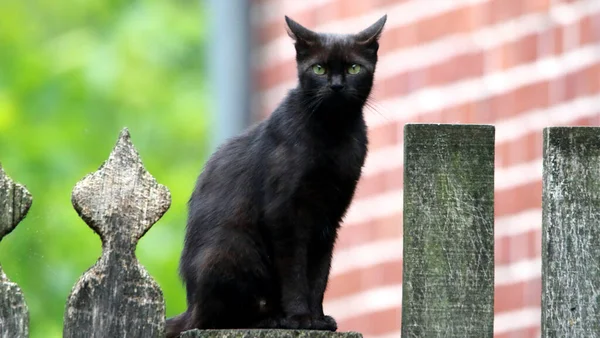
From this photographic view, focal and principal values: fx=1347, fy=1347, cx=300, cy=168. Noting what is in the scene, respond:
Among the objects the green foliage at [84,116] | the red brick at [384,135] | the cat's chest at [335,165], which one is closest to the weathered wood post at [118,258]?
the cat's chest at [335,165]

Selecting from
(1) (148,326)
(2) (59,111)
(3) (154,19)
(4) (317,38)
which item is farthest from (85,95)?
(1) (148,326)

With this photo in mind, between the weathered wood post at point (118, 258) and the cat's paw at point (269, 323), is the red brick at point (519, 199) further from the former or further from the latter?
the weathered wood post at point (118, 258)

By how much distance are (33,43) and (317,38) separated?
6994mm

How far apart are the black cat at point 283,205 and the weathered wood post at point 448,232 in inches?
32.7

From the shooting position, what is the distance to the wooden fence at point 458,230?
2932 mm

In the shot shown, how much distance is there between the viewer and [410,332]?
2992mm

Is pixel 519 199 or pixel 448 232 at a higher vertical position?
pixel 519 199

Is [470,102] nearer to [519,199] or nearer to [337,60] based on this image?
[519,199]

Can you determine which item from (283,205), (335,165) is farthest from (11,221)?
(335,165)

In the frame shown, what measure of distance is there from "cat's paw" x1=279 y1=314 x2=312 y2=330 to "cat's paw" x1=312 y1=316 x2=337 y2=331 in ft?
0.06

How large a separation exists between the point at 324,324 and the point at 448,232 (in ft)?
3.01

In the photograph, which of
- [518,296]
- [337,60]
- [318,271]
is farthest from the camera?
[518,296]

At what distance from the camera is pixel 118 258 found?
292 centimetres

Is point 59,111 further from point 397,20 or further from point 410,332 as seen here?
point 410,332
